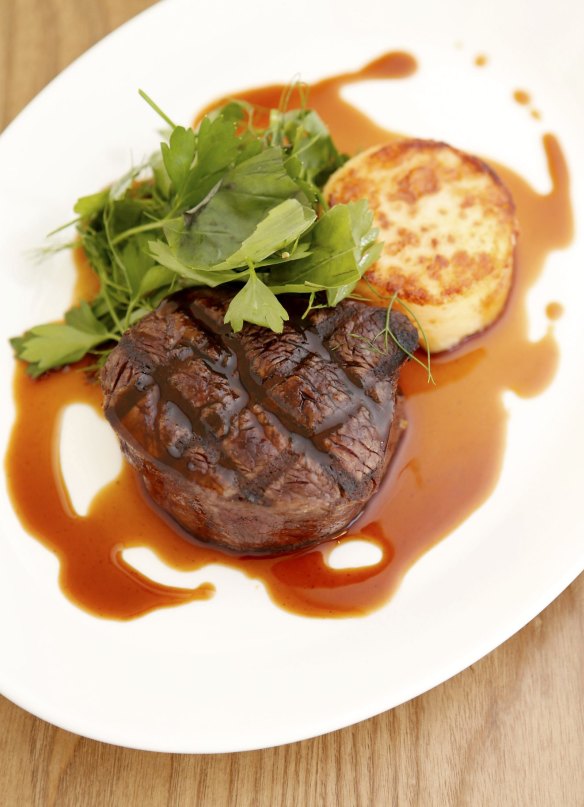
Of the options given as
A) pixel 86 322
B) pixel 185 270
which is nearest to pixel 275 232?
pixel 185 270

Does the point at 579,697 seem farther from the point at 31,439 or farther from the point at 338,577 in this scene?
the point at 31,439

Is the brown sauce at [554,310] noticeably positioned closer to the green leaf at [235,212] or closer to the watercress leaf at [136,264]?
the green leaf at [235,212]

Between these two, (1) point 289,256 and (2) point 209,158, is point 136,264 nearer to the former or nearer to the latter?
(2) point 209,158

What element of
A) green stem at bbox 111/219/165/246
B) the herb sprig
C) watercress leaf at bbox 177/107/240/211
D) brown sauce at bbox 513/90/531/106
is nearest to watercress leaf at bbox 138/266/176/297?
the herb sprig

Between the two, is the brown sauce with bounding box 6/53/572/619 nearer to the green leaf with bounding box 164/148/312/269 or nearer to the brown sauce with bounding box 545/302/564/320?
the brown sauce with bounding box 545/302/564/320

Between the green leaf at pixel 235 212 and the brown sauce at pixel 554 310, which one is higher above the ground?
the green leaf at pixel 235 212

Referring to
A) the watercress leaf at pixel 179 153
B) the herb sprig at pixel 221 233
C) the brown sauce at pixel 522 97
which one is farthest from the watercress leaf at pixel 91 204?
the brown sauce at pixel 522 97
